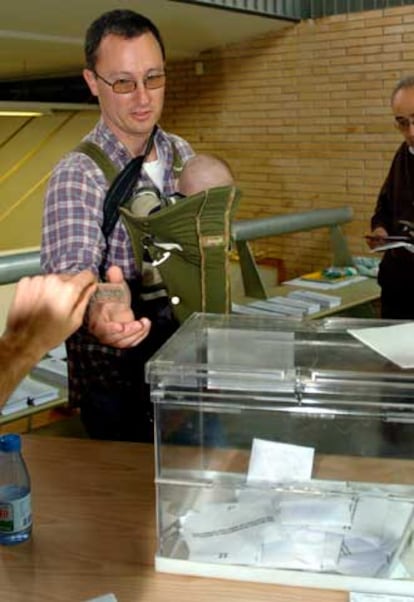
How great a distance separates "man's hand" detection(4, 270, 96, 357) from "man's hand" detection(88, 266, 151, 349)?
356mm

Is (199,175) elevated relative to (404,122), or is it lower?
lower

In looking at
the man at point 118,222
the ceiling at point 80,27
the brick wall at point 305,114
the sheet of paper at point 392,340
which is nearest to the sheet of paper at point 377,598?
the sheet of paper at point 392,340

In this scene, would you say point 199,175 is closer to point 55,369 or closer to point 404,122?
point 55,369

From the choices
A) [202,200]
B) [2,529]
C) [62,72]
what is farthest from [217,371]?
[62,72]

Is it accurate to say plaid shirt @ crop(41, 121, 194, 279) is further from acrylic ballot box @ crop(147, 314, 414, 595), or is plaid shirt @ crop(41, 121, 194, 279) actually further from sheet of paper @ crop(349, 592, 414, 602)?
sheet of paper @ crop(349, 592, 414, 602)

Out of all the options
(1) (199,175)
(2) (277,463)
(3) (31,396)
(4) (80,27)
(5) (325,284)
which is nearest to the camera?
(2) (277,463)

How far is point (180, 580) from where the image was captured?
3.71ft

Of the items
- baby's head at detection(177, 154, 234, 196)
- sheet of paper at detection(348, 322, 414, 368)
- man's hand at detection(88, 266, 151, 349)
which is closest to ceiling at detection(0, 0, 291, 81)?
baby's head at detection(177, 154, 234, 196)

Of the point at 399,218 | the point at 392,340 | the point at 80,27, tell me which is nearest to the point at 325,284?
the point at 399,218

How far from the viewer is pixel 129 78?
1.74m

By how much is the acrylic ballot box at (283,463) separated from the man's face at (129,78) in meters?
0.68

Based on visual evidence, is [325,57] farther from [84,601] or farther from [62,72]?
[84,601]

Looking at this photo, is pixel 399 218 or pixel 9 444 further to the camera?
pixel 399 218

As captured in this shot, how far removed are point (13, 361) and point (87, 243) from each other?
2.23 ft
